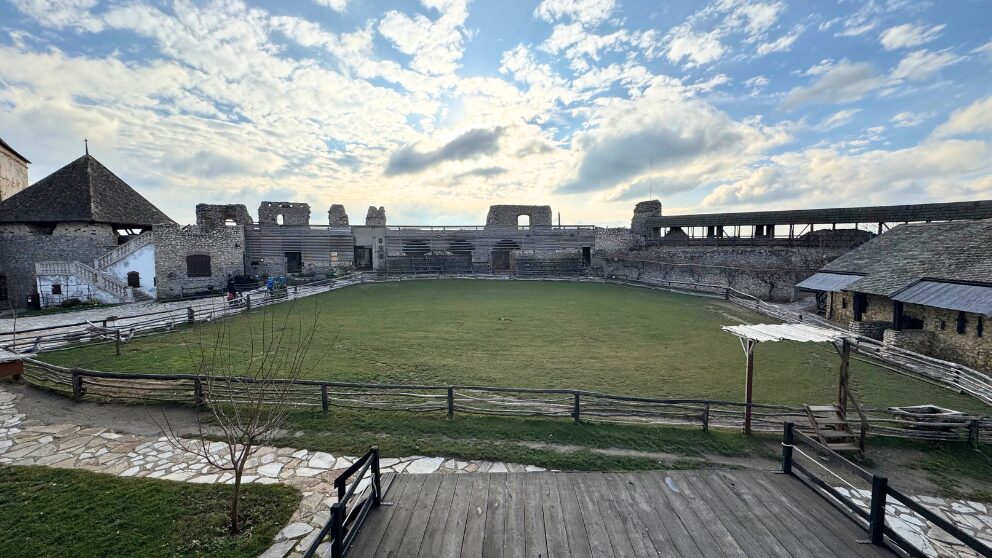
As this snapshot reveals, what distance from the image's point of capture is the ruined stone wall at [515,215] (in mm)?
36000

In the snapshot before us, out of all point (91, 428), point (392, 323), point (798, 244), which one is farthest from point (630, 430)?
point (798, 244)

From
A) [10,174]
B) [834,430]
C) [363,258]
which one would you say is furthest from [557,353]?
[10,174]

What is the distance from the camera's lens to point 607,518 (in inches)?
161

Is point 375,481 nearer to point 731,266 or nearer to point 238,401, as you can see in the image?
point 238,401

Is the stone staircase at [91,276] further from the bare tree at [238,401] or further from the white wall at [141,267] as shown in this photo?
the bare tree at [238,401]

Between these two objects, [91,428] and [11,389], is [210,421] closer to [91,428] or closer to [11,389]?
[91,428]

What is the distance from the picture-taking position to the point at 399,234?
110 feet

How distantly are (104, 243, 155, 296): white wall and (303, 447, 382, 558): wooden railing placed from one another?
25326 mm

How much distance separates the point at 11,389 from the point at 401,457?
964 cm

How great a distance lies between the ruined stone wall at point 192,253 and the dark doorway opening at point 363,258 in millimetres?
8357

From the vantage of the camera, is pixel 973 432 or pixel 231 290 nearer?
pixel 973 432

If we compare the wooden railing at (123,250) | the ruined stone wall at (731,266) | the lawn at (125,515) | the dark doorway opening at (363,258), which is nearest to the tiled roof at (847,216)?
the ruined stone wall at (731,266)

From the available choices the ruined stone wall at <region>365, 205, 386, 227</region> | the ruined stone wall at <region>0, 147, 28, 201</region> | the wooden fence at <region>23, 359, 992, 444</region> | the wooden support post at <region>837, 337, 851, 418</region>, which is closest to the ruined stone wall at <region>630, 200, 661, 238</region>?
the ruined stone wall at <region>365, 205, 386, 227</region>

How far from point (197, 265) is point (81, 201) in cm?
621
